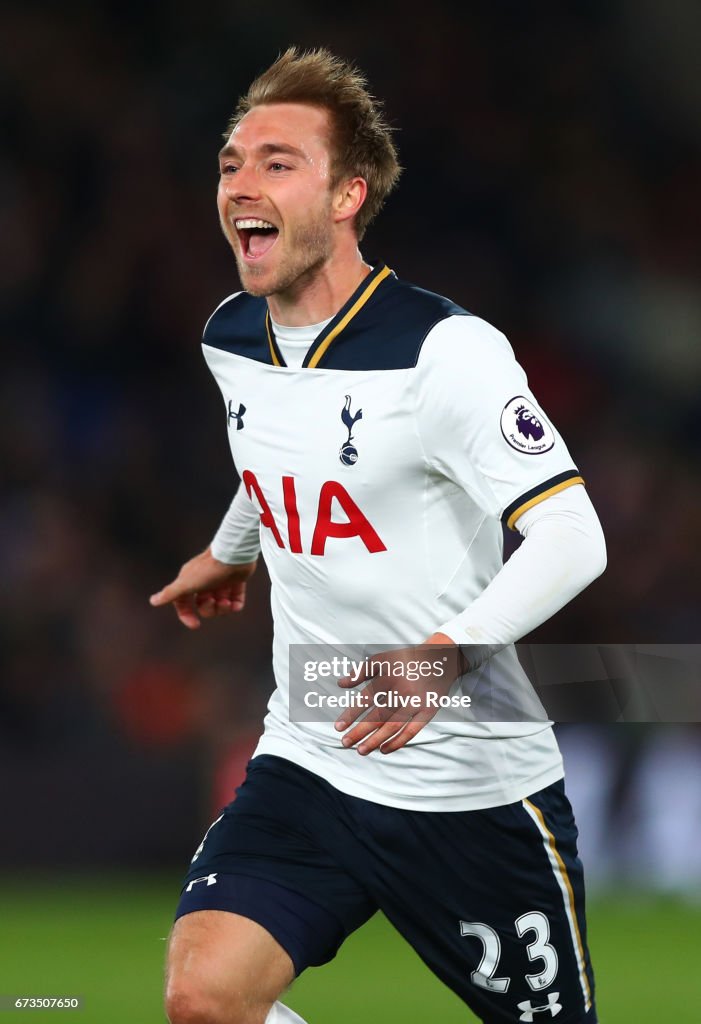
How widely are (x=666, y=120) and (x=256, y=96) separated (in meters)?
7.51

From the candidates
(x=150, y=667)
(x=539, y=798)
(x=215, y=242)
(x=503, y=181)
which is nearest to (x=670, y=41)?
(x=503, y=181)

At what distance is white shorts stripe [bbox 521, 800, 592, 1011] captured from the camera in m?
3.48

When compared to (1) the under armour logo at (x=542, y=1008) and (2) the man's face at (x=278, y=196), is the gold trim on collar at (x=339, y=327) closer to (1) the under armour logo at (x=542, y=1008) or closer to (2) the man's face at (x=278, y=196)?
(2) the man's face at (x=278, y=196)

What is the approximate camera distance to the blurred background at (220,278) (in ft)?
29.2

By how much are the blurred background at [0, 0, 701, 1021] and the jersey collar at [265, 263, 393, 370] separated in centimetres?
458

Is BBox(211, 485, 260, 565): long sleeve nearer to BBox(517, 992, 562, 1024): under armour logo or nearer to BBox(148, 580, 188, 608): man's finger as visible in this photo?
BBox(148, 580, 188, 608): man's finger

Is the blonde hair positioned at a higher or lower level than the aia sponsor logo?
higher

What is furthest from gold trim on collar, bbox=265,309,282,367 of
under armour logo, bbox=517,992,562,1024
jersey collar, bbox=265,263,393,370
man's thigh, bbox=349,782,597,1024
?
under armour logo, bbox=517,992,562,1024

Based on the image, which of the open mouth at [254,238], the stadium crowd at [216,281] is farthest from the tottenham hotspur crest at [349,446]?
the stadium crowd at [216,281]

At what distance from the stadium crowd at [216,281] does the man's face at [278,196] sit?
4.91 m

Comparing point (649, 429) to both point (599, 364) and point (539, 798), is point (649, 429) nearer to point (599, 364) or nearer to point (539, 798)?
point (599, 364)

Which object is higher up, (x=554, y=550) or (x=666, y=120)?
(x=666, y=120)

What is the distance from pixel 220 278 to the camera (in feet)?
33.9

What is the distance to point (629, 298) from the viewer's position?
1007 centimetres
